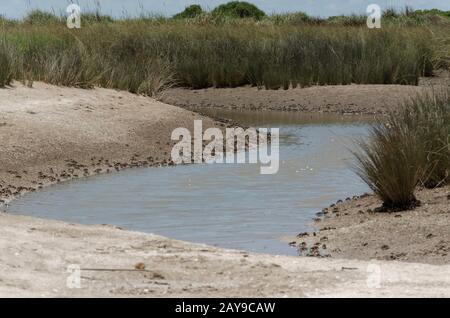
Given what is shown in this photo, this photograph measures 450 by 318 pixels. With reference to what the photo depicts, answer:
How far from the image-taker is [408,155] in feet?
41.1

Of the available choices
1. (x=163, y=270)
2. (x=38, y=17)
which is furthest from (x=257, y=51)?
(x=163, y=270)

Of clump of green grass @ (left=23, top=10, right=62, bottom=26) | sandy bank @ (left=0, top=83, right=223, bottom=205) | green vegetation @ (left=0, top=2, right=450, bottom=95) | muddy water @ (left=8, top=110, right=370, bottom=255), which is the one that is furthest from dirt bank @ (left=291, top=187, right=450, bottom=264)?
clump of green grass @ (left=23, top=10, right=62, bottom=26)

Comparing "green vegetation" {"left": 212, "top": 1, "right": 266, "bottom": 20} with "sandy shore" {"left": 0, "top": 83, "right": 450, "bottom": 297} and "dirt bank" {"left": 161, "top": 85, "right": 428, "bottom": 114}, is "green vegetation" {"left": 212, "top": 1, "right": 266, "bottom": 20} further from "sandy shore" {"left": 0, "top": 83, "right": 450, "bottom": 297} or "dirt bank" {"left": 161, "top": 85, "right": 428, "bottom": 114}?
"sandy shore" {"left": 0, "top": 83, "right": 450, "bottom": 297}

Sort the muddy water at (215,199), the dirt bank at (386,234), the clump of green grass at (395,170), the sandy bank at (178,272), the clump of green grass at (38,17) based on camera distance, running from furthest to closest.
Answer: the clump of green grass at (38,17) → the clump of green grass at (395,170) → the muddy water at (215,199) → the dirt bank at (386,234) → the sandy bank at (178,272)

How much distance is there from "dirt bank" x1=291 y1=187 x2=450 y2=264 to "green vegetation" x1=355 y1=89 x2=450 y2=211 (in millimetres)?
248

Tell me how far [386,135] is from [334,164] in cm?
455

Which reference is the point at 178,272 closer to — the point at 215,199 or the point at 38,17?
the point at 215,199

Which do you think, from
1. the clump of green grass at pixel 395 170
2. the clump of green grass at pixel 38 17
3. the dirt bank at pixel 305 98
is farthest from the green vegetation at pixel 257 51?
the clump of green grass at pixel 395 170

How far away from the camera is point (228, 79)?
3222cm

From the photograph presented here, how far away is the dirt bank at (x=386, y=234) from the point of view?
34.7ft

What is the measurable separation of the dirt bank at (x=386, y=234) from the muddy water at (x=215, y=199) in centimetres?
32

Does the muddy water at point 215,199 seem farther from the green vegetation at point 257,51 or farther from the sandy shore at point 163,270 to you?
the green vegetation at point 257,51
